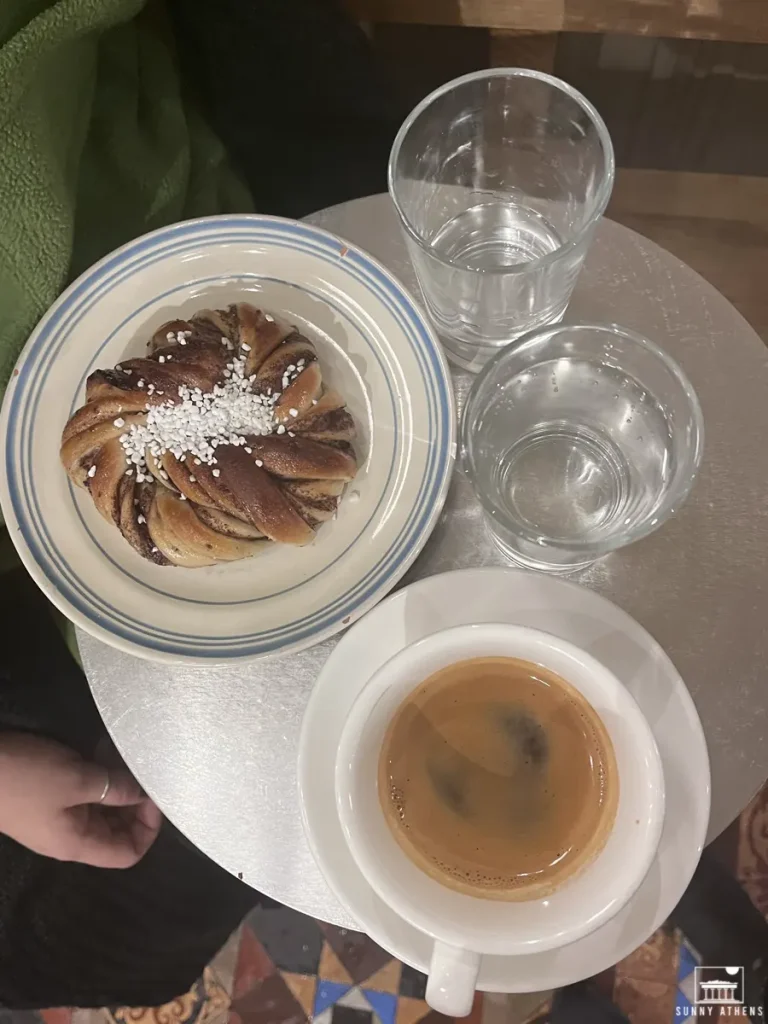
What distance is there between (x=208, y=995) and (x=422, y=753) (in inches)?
36.2

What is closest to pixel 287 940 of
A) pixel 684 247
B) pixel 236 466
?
pixel 236 466

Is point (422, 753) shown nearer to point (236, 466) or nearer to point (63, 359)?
point (236, 466)

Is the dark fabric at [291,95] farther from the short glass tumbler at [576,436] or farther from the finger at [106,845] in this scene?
the finger at [106,845]

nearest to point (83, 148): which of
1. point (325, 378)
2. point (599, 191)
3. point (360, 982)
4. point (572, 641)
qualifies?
point (325, 378)

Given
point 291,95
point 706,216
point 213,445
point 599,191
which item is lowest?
point 213,445

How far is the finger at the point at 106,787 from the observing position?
1.10 m

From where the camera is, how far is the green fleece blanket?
0.71 metres

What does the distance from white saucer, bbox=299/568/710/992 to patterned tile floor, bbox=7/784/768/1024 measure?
69 cm

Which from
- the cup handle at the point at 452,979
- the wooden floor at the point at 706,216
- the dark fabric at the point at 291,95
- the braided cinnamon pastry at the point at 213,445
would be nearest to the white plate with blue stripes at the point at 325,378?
the braided cinnamon pastry at the point at 213,445

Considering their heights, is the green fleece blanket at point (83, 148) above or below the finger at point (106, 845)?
above

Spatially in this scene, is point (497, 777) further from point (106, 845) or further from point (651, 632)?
point (106, 845)

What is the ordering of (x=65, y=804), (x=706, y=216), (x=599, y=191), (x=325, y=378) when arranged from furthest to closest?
(x=706, y=216) < (x=65, y=804) < (x=325, y=378) < (x=599, y=191)

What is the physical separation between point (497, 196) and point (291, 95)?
0.42 meters

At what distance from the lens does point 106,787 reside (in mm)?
1124
